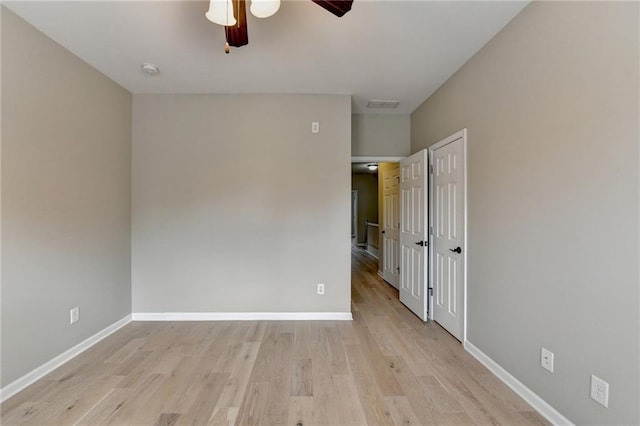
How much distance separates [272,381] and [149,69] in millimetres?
2951

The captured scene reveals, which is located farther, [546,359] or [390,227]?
[390,227]

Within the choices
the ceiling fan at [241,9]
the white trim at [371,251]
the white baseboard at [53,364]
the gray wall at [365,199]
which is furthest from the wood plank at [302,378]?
the gray wall at [365,199]

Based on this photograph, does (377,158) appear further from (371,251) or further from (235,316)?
(371,251)

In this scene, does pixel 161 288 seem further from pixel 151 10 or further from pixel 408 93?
pixel 408 93

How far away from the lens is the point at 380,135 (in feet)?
13.6

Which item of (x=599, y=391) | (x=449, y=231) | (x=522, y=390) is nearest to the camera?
(x=599, y=391)

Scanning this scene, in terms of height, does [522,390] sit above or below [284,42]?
below

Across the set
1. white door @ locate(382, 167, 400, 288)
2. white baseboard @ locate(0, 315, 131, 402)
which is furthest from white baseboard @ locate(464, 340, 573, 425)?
white baseboard @ locate(0, 315, 131, 402)

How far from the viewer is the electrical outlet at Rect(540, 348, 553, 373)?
1778 millimetres

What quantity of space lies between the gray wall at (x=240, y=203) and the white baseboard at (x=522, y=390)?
1.43 metres

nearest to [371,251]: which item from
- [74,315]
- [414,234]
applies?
[414,234]

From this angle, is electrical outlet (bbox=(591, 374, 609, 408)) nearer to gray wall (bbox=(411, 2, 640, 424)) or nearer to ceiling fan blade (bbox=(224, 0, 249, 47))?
gray wall (bbox=(411, 2, 640, 424))

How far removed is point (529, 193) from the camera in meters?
1.93

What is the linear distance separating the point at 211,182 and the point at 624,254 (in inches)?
134
